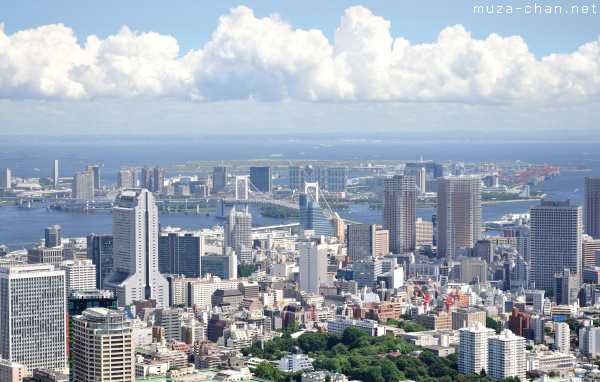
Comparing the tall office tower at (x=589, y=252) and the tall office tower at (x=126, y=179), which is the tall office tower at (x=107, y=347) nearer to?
the tall office tower at (x=589, y=252)

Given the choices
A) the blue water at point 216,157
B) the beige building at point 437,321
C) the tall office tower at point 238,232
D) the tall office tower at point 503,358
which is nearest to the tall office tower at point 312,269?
the beige building at point 437,321


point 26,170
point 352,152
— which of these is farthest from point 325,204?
point 352,152

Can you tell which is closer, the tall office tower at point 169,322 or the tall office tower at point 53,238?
the tall office tower at point 169,322

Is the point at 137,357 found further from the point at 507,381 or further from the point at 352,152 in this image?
the point at 352,152

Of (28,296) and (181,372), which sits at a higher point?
(28,296)

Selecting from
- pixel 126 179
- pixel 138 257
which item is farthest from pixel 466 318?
pixel 126 179
